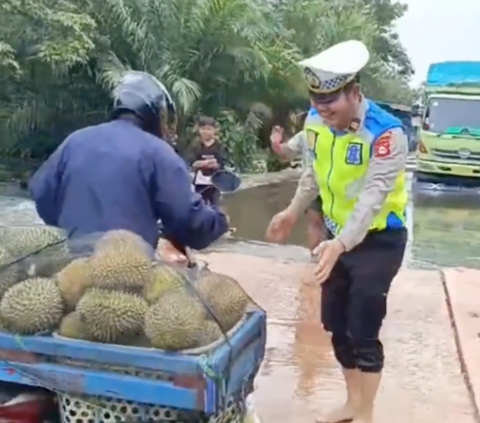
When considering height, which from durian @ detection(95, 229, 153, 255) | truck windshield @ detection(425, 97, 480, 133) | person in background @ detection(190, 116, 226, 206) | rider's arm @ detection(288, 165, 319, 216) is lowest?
truck windshield @ detection(425, 97, 480, 133)

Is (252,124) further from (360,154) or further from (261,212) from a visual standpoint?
(360,154)

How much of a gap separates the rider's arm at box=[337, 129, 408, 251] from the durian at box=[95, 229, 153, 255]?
1.08 meters

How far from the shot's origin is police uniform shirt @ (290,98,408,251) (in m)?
3.56

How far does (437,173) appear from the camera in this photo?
19.2m

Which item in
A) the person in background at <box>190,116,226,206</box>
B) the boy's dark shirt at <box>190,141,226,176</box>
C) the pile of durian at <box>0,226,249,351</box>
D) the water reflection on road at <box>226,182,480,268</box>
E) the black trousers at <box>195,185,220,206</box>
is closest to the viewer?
the pile of durian at <box>0,226,249,351</box>

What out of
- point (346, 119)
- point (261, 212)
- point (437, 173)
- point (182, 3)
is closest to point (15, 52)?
point (182, 3)

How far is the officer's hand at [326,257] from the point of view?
10.9 ft

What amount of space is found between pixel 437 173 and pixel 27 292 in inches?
685

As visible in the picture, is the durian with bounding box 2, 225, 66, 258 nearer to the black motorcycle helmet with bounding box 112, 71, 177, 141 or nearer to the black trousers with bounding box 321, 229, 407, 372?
the black motorcycle helmet with bounding box 112, 71, 177, 141

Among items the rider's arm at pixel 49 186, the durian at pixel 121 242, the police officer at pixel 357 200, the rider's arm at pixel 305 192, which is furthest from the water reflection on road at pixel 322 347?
the durian at pixel 121 242

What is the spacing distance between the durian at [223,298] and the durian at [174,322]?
0.11 meters

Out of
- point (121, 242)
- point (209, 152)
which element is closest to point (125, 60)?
point (209, 152)

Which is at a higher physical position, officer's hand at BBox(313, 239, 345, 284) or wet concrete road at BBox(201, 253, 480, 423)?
officer's hand at BBox(313, 239, 345, 284)

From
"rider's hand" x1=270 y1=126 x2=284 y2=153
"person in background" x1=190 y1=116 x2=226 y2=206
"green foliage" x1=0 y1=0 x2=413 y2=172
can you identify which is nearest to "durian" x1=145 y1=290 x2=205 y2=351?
"rider's hand" x1=270 y1=126 x2=284 y2=153
